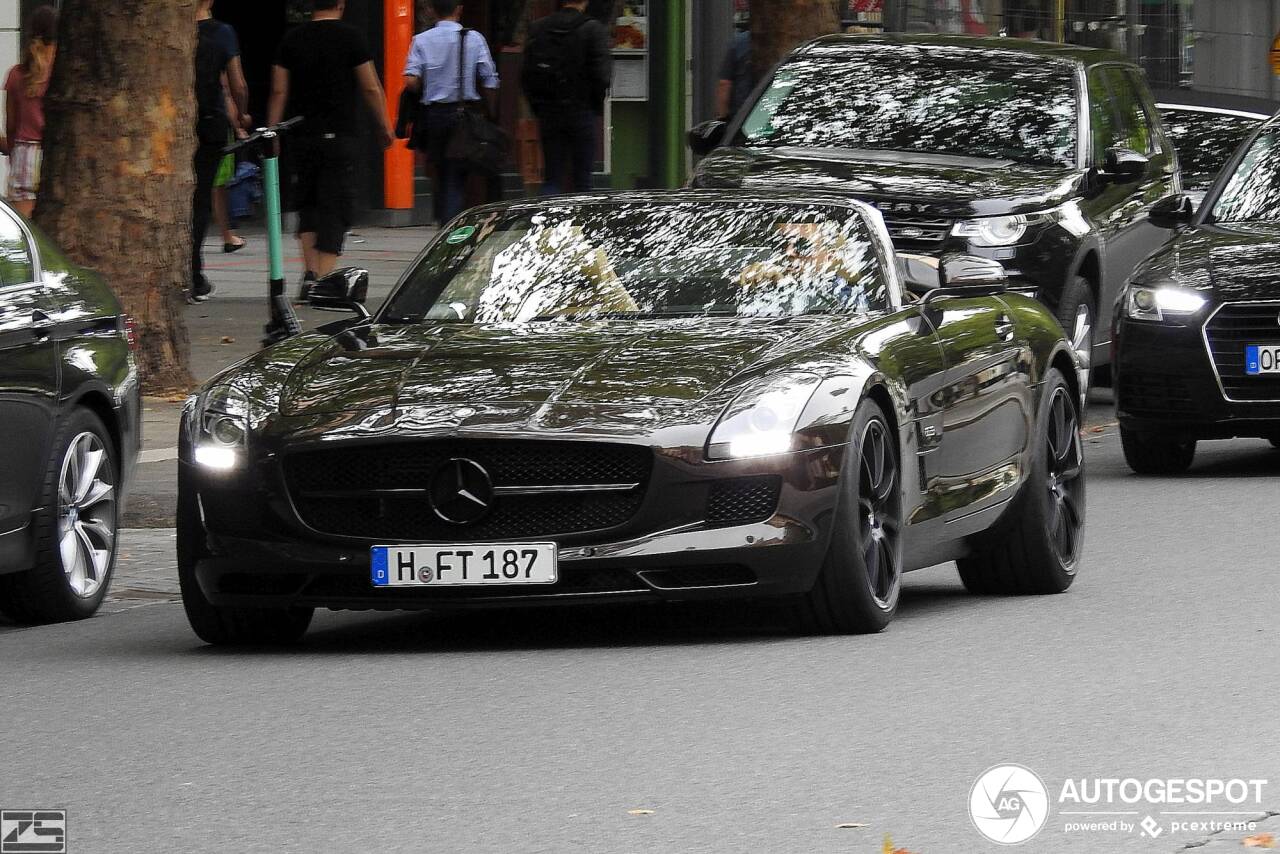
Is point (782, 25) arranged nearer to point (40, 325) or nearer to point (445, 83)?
point (445, 83)

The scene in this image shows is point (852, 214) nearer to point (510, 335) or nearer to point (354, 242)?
point (510, 335)

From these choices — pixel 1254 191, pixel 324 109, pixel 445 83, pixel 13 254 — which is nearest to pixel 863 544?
pixel 13 254

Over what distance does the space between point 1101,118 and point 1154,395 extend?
340cm

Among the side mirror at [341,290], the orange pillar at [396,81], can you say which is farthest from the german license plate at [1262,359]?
the orange pillar at [396,81]

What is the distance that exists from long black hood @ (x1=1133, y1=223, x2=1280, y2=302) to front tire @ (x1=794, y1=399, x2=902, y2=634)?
5.29 meters

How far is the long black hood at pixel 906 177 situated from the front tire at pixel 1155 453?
1.70 meters

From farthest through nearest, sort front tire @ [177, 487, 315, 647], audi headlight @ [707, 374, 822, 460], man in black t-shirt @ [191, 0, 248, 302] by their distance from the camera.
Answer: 1. man in black t-shirt @ [191, 0, 248, 302]
2. front tire @ [177, 487, 315, 647]
3. audi headlight @ [707, 374, 822, 460]

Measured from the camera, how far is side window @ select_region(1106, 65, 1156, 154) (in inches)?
683

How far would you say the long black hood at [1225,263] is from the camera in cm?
1366

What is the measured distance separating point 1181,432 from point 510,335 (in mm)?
5635

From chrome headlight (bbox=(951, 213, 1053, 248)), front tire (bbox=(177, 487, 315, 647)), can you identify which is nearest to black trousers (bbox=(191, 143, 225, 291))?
chrome headlight (bbox=(951, 213, 1053, 248))

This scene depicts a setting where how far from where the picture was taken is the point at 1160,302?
547 inches

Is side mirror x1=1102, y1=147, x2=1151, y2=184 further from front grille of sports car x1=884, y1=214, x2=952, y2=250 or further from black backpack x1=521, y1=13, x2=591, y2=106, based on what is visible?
black backpack x1=521, y1=13, x2=591, y2=106

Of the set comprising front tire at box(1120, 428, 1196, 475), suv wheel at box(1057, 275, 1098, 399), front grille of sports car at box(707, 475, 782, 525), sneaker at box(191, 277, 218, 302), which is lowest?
sneaker at box(191, 277, 218, 302)
